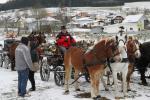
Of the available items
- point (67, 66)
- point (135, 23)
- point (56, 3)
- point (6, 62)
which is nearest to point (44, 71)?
point (67, 66)

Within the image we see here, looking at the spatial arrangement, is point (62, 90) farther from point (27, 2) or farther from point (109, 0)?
point (109, 0)

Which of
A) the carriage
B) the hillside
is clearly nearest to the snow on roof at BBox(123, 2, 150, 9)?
the hillside

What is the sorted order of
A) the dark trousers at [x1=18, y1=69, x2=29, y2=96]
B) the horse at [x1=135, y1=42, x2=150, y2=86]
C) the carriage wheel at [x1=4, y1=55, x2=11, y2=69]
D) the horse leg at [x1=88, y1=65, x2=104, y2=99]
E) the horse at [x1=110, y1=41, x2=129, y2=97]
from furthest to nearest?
the carriage wheel at [x1=4, y1=55, x2=11, y2=69] < the horse at [x1=135, y1=42, x2=150, y2=86] < the dark trousers at [x1=18, y1=69, x2=29, y2=96] < the horse leg at [x1=88, y1=65, x2=104, y2=99] < the horse at [x1=110, y1=41, x2=129, y2=97]

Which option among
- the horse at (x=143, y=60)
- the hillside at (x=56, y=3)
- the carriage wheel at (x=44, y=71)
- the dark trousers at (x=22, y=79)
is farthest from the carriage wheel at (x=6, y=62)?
the hillside at (x=56, y=3)

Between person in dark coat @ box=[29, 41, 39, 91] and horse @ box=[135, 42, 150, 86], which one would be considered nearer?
person in dark coat @ box=[29, 41, 39, 91]

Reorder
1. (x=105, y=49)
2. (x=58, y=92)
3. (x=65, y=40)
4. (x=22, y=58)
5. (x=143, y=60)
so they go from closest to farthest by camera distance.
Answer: (x=105, y=49) → (x=22, y=58) → (x=58, y=92) → (x=65, y=40) → (x=143, y=60)

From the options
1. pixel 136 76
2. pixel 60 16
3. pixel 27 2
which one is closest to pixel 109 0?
pixel 27 2

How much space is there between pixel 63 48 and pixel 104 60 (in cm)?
318

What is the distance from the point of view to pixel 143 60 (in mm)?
13773

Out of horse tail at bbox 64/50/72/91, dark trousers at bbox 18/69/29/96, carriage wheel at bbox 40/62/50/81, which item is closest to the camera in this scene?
dark trousers at bbox 18/69/29/96

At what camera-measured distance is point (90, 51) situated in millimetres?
10844

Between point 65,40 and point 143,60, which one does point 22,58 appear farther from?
point 143,60

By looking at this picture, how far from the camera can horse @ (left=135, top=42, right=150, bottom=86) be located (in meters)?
13.6

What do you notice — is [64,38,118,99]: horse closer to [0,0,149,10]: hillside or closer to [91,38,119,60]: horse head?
[91,38,119,60]: horse head
